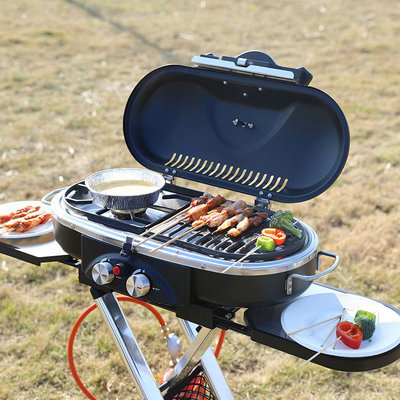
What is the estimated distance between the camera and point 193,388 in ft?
8.81

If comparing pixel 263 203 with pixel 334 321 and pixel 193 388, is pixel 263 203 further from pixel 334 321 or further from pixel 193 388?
pixel 193 388

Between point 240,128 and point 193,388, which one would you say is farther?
point 193,388

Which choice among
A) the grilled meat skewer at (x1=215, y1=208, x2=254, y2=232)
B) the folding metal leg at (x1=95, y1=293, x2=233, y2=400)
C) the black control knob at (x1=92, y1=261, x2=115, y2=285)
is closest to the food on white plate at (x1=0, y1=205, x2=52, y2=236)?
the folding metal leg at (x1=95, y1=293, x2=233, y2=400)

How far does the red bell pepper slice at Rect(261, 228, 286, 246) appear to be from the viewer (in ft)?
6.53

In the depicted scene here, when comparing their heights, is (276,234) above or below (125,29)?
above

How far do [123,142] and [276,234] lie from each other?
14.1 ft

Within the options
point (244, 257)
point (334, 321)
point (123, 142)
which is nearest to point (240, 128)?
point (244, 257)

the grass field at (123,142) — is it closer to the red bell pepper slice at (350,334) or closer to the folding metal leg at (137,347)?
the folding metal leg at (137,347)

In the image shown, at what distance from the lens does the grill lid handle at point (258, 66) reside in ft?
7.04

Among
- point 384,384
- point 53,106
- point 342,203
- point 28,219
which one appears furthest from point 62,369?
point 53,106

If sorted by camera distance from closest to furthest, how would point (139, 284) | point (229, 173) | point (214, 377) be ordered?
point (139, 284)
point (229, 173)
point (214, 377)

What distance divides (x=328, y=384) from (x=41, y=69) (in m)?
6.15

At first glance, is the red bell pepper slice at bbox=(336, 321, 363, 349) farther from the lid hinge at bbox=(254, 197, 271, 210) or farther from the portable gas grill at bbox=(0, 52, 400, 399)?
the lid hinge at bbox=(254, 197, 271, 210)

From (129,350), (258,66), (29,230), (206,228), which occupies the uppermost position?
(258,66)
